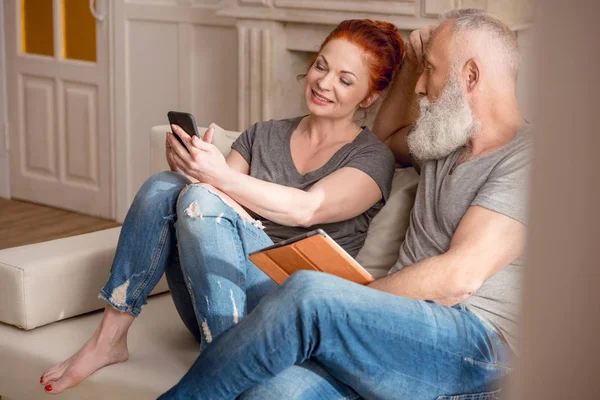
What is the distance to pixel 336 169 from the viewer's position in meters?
1.96

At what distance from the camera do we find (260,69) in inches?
153

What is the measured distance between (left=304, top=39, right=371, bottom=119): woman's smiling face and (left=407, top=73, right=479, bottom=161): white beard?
0.25 metres

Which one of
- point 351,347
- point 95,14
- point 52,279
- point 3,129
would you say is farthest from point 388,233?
point 3,129

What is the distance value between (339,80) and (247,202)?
40cm

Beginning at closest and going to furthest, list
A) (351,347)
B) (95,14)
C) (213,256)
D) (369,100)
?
(351,347) < (213,256) < (369,100) < (95,14)

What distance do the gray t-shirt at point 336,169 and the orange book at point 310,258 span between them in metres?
0.40

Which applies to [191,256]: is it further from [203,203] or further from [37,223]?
[37,223]

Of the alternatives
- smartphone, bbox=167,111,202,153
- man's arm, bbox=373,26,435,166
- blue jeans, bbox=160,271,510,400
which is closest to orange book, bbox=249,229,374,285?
blue jeans, bbox=160,271,510,400

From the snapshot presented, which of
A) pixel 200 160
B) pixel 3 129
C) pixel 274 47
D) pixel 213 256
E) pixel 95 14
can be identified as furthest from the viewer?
pixel 3 129

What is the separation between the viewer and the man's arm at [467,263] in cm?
148

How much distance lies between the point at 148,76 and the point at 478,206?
3224 mm

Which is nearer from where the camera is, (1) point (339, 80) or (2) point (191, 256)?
(2) point (191, 256)

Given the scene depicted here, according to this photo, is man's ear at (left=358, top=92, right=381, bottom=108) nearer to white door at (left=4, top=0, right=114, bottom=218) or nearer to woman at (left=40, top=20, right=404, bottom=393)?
woman at (left=40, top=20, right=404, bottom=393)

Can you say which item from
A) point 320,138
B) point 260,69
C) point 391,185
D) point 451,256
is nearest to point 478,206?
point 451,256
